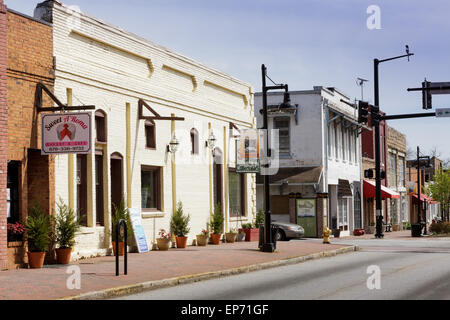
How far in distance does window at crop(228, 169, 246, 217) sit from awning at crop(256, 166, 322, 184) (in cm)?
955

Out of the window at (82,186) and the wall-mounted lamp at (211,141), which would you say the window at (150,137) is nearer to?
the window at (82,186)

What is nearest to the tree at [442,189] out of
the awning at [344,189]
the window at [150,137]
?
the awning at [344,189]

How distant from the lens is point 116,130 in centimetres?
2133

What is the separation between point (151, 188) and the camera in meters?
23.9

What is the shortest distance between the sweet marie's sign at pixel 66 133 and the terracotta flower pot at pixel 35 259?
2343 millimetres

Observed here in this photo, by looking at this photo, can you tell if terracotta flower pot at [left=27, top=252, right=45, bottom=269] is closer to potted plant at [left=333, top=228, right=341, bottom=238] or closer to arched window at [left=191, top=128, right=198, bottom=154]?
arched window at [left=191, top=128, right=198, bottom=154]

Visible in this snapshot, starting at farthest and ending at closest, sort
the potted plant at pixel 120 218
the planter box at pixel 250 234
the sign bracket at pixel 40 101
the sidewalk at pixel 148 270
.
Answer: the planter box at pixel 250 234 → the potted plant at pixel 120 218 → the sign bracket at pixel 40 101 → the sidewalk at pixel 148 270

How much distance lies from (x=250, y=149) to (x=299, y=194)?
11790mm

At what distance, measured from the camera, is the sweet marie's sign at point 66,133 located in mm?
16859

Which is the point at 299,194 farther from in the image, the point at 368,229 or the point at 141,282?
the point at 141,282

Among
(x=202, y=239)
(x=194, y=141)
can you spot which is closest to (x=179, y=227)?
(x=202, y=239)

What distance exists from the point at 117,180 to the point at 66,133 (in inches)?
186

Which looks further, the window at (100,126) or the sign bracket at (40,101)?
the window at (100,126)

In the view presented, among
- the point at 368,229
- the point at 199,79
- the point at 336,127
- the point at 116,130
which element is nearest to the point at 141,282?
the point at 116,130
